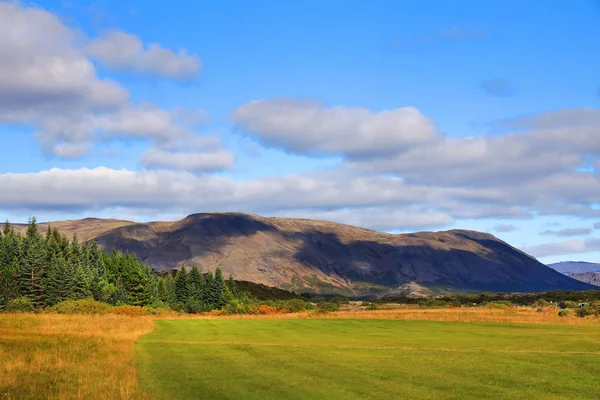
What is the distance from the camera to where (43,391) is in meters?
21.4

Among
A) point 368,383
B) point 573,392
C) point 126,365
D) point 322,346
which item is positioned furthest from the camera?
point 322,346

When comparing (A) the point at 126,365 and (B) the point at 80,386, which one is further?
(A) the point at 126,365

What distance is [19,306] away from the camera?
95.2 metres

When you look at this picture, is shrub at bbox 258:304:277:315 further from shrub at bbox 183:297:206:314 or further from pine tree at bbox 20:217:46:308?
pine tree at bbox 20:217:46:308

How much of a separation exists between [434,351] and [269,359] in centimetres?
1126


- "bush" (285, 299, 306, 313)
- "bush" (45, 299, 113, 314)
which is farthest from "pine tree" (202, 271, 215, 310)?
"bush" (45, 299, 113, 314)

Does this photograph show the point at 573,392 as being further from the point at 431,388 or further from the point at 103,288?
the point at 103,288

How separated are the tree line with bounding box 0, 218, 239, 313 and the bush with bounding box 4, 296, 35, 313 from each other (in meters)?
0.66

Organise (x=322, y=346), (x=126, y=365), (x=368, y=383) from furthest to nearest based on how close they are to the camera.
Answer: (x=322, y=346) < (x=126, y=365) < (x=368, y=383)

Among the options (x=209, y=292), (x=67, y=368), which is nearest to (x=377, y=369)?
(x=67, y=368)

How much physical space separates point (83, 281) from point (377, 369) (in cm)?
9755

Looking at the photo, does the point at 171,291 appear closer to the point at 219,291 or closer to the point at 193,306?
the point at 193,306

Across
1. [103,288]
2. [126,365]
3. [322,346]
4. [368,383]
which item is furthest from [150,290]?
[368,383]

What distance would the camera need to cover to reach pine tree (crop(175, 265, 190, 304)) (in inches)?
5679
